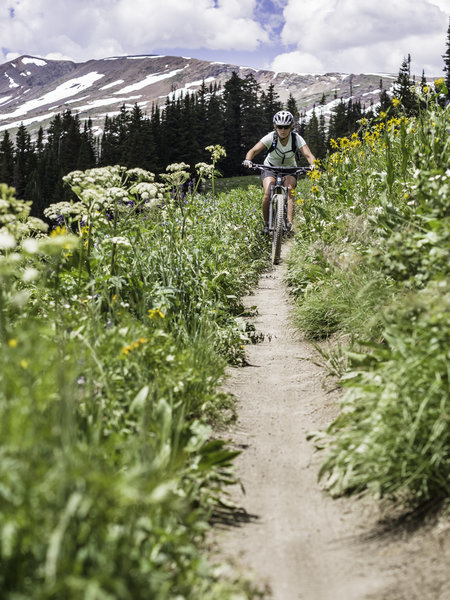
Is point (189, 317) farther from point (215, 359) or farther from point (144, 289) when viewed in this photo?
point (215, 359)

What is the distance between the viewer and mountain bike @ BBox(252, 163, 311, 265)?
1048 cm

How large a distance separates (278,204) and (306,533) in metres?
8.27

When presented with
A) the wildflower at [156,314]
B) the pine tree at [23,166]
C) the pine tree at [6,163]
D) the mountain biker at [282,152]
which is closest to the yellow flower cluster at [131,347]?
→ the wildflower at [156,314]

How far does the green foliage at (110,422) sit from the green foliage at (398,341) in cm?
73

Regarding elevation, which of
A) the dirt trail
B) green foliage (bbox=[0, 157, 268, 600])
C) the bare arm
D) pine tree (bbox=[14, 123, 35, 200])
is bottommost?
the dirt trail

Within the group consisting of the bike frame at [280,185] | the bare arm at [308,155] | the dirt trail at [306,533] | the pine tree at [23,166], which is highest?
the pine tree at [23,166]

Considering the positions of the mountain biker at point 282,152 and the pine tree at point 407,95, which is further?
the mountain biker at point 282,152

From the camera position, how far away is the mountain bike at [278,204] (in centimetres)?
1048

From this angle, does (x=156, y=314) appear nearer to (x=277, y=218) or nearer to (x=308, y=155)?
(x=277, y=218)

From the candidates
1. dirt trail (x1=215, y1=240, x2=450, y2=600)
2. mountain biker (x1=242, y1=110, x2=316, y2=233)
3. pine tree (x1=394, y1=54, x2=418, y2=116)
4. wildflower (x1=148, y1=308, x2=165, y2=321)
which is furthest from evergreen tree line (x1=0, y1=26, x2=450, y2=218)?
dirt trail (x1=215, y1=240, x2=450, y2=600)

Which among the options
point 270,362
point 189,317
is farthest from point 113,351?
point 270,362

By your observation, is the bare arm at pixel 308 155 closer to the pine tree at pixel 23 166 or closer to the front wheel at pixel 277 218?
the front wheel at pixel 277 218

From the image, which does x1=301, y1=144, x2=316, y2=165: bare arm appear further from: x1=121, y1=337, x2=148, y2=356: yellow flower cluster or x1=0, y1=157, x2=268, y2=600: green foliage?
x1=121, y1=337, x2=148, y2=356: yellow flower cluster

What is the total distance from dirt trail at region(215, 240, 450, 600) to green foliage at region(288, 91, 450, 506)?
0.52ft
